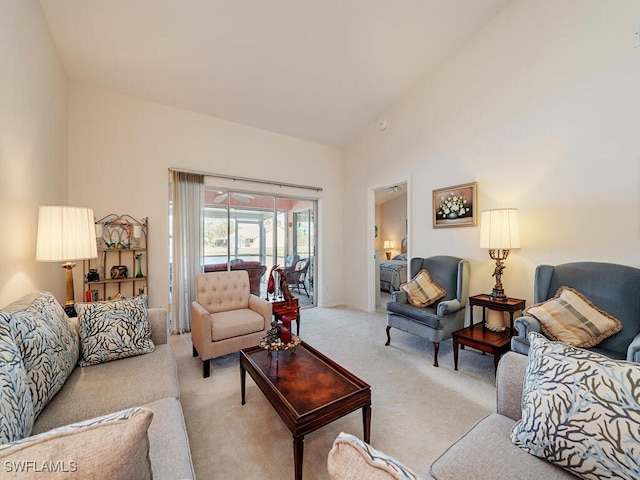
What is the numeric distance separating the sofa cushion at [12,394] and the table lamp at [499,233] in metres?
3.47

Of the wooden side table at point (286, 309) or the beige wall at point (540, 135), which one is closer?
the beige wall at point (540, 135)

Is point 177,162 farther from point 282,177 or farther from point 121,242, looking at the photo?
point 282,177

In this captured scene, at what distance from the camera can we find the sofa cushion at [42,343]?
4.08 ft

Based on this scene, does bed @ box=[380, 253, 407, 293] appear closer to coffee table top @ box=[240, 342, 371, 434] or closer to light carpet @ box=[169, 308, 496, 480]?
light carpet @ box=[169, 308, 496, 480]

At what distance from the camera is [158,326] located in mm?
2219

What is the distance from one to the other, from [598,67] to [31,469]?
4.22 meters

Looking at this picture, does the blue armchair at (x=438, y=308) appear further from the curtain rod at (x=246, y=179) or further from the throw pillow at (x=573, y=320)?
the curtain rod at (x=246, y=179)

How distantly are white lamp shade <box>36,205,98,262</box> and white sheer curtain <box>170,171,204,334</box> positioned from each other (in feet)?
5.70

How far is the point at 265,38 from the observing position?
119 inches

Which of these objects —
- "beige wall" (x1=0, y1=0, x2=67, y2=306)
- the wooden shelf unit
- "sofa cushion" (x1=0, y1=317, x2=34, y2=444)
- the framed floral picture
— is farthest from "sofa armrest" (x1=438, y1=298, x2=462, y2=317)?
the wooden shelf unit

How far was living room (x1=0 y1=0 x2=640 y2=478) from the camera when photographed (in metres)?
2.22

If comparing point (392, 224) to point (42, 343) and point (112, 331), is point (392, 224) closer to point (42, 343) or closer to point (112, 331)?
point (112, 331)

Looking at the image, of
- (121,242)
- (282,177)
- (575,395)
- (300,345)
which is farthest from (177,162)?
(575,395)

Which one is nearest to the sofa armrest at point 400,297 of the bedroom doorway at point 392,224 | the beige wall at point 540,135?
the beige wall at point 540,135
